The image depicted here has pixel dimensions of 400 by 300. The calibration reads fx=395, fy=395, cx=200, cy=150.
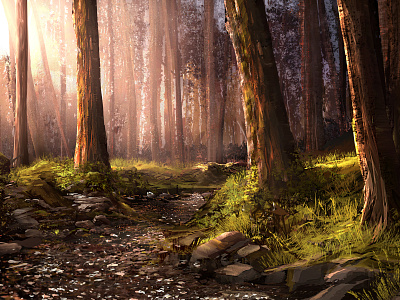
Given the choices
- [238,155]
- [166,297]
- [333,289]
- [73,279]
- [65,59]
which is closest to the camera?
[333,289]

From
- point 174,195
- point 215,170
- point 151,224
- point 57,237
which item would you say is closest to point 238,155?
point 215,170

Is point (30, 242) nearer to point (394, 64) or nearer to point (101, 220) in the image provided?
point (101, 220)

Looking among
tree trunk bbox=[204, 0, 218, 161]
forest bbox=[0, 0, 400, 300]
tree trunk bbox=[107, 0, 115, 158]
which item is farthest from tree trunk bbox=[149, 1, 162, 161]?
forest bbox=[0, 0, 400, 300]

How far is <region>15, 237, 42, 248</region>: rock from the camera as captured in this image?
269 inches

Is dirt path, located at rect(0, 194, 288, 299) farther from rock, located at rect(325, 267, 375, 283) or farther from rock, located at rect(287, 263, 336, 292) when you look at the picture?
rock, located at rect(325, 267, 375, 283)

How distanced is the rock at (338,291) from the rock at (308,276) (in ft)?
1.50

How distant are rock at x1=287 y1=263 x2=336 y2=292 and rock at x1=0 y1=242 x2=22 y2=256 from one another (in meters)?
4.36

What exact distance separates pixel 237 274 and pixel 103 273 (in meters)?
1.84

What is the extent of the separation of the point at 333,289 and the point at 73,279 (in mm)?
3229

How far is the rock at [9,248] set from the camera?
6286mm

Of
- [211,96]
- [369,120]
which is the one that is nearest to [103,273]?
[369,120]

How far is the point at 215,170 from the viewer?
17.9 m

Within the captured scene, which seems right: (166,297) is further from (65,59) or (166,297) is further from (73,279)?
(65,59)

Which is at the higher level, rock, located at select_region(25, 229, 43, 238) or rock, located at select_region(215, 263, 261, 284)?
rock, located at select_region(25, 229, 43, 238)
